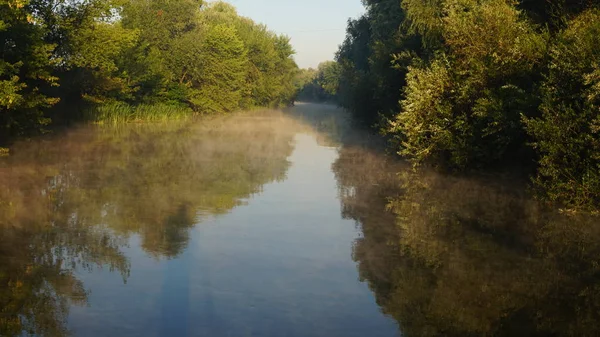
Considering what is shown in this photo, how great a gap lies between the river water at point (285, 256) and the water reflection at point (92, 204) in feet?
0.16

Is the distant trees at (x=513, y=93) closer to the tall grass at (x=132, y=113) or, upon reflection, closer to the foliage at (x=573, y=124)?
the foliage at (x=573, y=124)

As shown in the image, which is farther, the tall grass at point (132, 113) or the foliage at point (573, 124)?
the tall grass at point (132, 113)

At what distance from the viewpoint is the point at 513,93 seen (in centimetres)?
1670

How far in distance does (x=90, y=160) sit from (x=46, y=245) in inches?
459

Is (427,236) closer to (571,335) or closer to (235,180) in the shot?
(571,335)

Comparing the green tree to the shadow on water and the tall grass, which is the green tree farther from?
the tall grass

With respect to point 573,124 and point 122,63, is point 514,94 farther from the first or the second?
point 122,63

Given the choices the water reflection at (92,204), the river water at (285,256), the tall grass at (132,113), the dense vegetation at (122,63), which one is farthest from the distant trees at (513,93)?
the tall grass at (132,113)

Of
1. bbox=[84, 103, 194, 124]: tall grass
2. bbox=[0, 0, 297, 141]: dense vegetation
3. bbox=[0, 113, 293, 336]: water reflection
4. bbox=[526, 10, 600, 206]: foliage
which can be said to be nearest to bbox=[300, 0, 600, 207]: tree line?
bbox=[526, 10, 600, 206]: foliage

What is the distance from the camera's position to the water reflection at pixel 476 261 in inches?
283

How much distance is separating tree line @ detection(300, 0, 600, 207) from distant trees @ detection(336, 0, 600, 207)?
0.03m

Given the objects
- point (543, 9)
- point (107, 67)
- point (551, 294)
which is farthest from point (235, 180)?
point (107, 67)

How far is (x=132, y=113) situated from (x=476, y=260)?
37632mm

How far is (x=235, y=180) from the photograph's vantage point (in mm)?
17719
